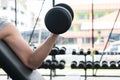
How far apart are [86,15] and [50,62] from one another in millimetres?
1773

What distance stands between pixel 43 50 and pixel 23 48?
123 mm

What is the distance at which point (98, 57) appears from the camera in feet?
16.7

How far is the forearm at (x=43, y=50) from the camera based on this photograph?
1.33 metres

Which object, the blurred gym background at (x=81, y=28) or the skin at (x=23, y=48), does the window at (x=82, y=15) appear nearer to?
the blurred gym background at (x=81, y=28)

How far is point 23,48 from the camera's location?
4.59ft

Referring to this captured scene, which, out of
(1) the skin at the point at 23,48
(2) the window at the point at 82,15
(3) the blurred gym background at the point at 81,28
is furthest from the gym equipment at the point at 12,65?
(2) the window at the point at 82,15

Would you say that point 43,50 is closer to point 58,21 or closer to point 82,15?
point 58,21

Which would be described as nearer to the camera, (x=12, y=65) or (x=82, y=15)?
(x=12, y=65)

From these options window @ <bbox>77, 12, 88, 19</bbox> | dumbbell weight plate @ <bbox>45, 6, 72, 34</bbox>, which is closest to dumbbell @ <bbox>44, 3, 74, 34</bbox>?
dumbbell weight plate @ <bbox>45, 6, 72, 34</bbox>

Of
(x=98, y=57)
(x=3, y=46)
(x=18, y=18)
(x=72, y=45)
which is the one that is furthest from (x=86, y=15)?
(x=3, y=46)

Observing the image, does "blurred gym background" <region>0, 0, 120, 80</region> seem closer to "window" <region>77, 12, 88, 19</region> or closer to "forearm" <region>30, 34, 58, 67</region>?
"window" <region>77, 12, 88, 19</region>

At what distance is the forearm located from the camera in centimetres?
133

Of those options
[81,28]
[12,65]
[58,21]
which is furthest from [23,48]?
[81,28]

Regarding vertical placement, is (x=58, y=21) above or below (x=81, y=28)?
below
